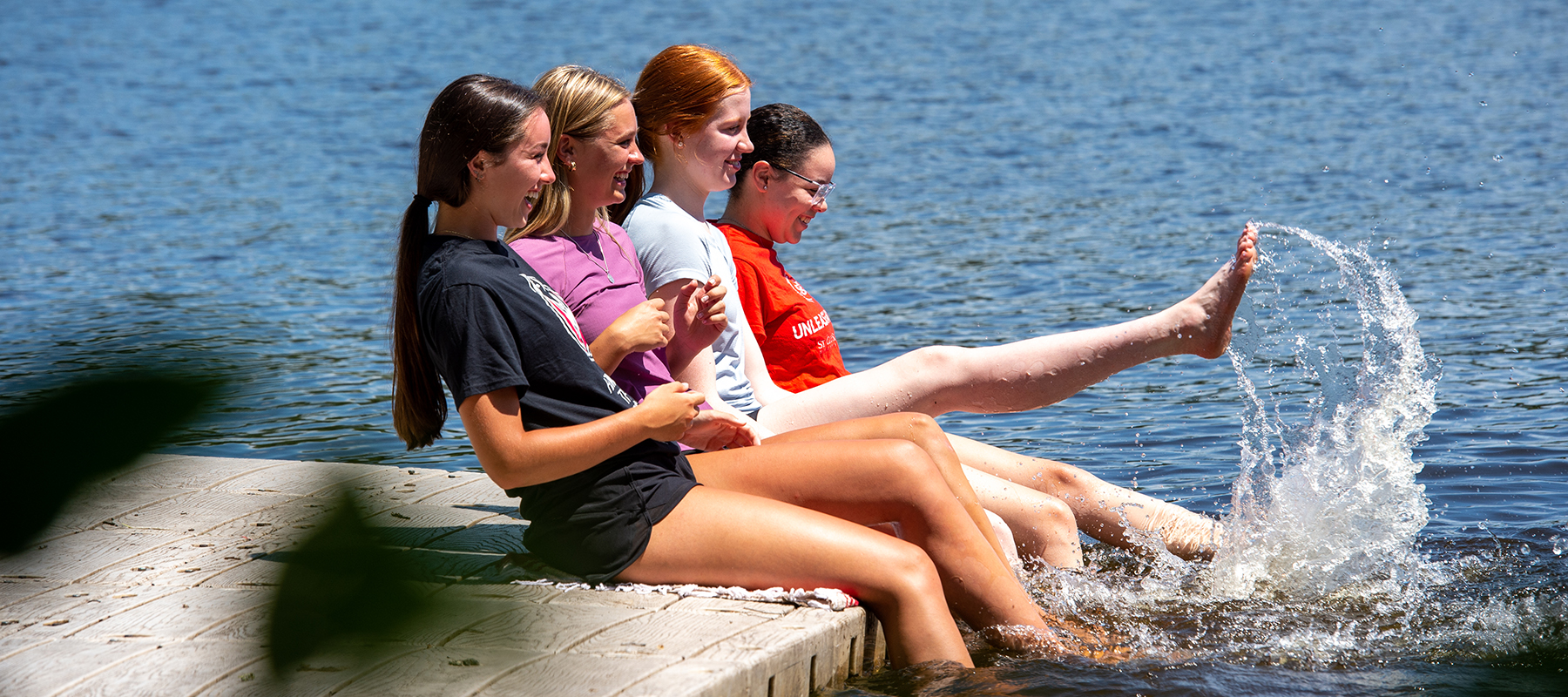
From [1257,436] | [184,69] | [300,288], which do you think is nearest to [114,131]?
[184,69]

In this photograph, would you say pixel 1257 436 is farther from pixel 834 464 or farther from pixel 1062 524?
pixel 834 464

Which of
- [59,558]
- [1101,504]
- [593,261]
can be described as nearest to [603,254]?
[593,261]

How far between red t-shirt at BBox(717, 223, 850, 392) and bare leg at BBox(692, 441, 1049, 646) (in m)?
0.85

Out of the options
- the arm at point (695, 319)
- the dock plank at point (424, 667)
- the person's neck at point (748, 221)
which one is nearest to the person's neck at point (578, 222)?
the arm at point (695, 319)

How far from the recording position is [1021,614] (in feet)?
11.2

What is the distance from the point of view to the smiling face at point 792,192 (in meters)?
4.39

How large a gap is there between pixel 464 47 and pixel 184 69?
4.66 metres

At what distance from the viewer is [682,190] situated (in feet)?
13.3

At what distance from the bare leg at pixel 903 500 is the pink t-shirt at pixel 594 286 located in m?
0.31

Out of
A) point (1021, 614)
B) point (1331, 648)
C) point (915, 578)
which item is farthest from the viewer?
point (1331, 648)

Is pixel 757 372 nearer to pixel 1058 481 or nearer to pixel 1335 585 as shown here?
pixel 1058 481

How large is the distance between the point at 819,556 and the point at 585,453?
63cm

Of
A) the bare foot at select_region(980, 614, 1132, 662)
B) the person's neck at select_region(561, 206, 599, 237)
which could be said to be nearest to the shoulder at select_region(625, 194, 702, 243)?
the person's neck at select_region(561, 206, 599, 237)

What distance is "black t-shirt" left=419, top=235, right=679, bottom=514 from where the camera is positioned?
2975 mm
